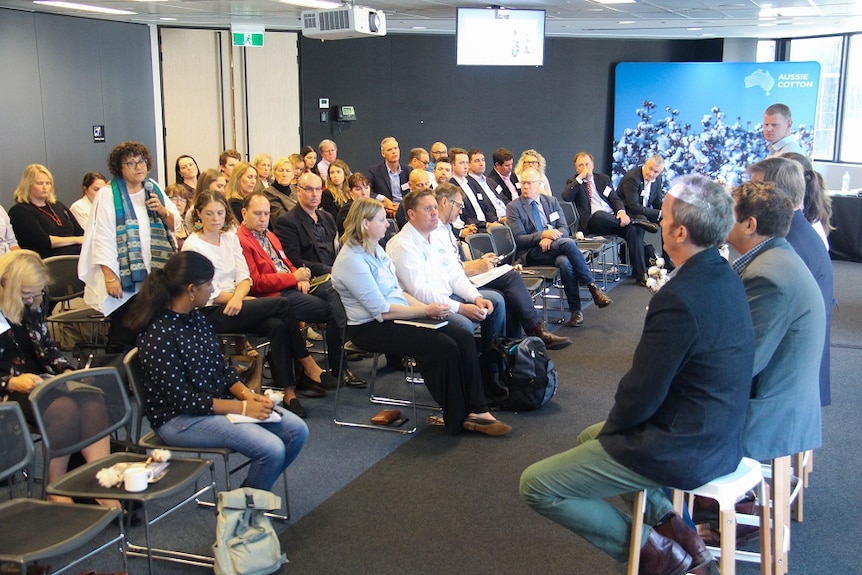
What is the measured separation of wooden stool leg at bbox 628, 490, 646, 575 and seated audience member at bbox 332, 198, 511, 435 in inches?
77.2

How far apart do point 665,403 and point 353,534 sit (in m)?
1.58

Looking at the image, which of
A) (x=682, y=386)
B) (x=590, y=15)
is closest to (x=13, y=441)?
(x=682, y=386)

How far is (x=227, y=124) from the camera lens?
11938 millimetres

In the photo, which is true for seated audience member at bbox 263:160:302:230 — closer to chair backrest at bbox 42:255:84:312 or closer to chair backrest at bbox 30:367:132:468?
chair backrest at bbox 42:255:84:312

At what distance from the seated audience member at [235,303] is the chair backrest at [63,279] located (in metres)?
0.83

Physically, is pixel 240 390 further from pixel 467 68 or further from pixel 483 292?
pixel 467 68

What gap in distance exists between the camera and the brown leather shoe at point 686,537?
269 centimetres

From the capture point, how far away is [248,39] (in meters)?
11.1

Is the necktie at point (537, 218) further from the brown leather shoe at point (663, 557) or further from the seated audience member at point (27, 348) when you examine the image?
the brown leather shoe at point (663, 557)

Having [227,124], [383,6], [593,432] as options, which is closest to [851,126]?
[383,6]

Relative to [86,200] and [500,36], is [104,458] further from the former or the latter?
[500,36]

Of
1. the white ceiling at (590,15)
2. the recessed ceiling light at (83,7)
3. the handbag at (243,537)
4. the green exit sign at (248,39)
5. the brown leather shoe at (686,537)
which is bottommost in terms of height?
the handbag at (243,537)

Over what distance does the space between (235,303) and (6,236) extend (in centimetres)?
262

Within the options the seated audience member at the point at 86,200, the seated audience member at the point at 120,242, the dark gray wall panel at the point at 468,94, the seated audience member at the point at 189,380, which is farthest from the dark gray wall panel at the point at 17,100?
the seated audience member at the point at 189,380
